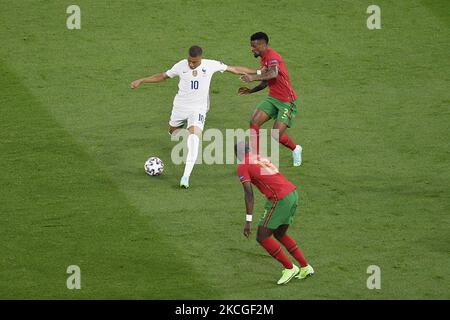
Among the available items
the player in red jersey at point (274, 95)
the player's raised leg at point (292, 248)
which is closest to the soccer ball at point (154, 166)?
the player in red jersey at point (274, 95)

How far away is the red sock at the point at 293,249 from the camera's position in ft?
55.5

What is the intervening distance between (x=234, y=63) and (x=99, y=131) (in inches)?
169

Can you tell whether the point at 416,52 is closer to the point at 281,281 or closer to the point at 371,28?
the point at 371,28

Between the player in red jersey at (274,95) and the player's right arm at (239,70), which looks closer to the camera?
the player in red jersey at (274,95)

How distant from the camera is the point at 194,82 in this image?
68.6 feet

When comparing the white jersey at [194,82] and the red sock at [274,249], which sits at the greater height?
the white jersey at [194,82]

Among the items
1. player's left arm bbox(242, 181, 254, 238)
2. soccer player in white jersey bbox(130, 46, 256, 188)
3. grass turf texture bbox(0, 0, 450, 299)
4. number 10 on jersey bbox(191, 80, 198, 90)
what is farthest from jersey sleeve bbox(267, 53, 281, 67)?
player's left arm bbox(242, 181, 254, 238)

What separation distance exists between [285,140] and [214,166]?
149 centimetres

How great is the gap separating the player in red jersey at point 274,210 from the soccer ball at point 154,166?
4021mm

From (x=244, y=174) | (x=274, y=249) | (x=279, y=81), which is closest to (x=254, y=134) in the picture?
(x=279, y=81)

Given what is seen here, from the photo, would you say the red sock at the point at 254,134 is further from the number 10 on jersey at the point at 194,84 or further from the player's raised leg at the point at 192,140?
the number 10 on jersey at the point at 194,84

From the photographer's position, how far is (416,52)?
26438mm

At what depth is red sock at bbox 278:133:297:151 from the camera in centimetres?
2095

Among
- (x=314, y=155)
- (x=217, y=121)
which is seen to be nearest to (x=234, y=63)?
(x=217, y=121)
